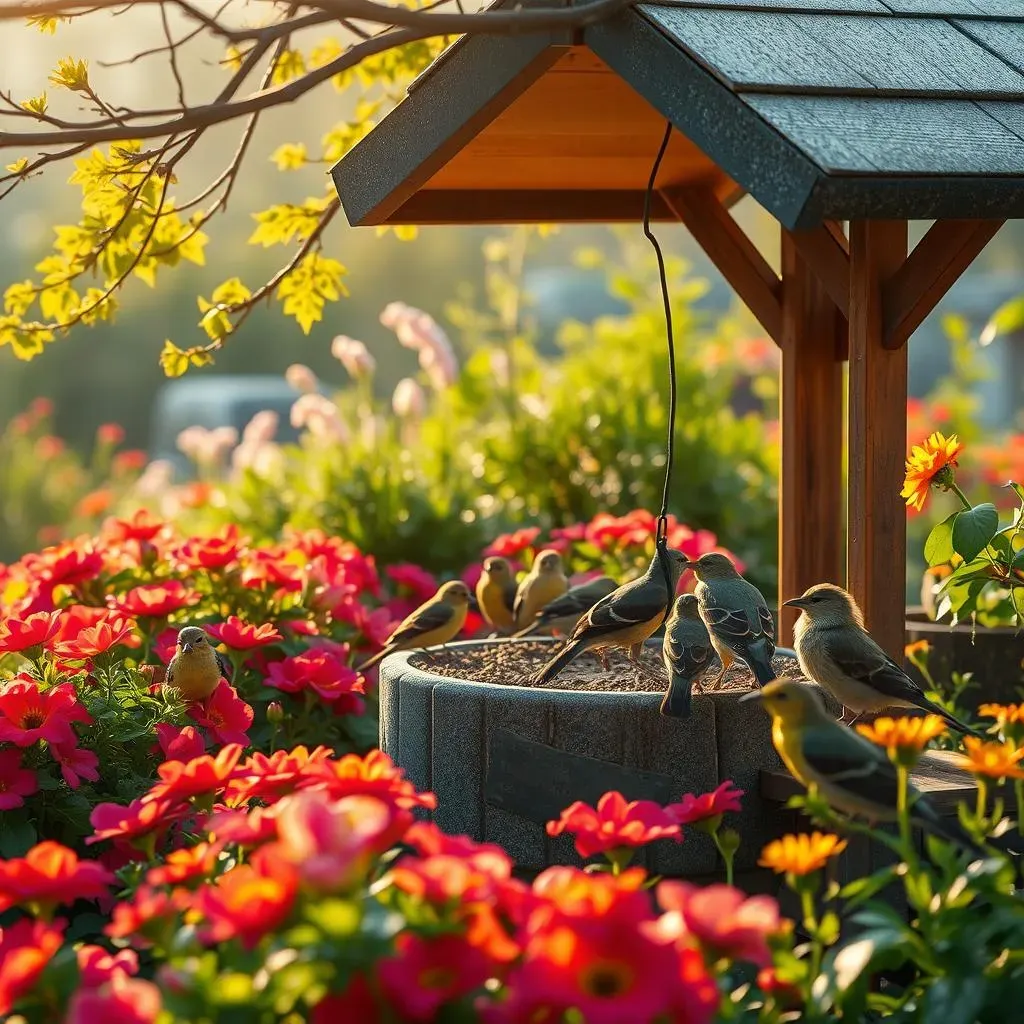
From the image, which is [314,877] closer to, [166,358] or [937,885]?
[937,885]

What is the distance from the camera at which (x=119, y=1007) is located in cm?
141

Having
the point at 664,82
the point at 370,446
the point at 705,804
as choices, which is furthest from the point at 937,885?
the point at 370,446

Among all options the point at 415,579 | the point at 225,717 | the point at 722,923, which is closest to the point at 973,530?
the point at 225,717

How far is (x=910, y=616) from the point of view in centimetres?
472

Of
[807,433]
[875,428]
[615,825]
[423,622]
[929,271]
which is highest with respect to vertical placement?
[929,271]

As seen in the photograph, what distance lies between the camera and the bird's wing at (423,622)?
3846 millimetres

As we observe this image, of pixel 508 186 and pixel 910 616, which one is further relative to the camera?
pixel 910 616

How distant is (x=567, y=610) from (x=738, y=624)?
2.77 ft

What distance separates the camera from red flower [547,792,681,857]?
1944 millimetres

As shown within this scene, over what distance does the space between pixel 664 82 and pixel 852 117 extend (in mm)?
350

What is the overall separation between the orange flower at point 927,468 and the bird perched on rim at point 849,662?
9.4 inches

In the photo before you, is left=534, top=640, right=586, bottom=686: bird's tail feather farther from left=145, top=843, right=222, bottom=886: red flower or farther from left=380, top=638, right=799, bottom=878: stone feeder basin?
left=145, top=843, right=222, bottom=886: red flower

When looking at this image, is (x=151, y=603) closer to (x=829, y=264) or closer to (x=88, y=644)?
(x=88, y=644)

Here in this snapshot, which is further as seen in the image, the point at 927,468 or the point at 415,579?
the point at 415,579
